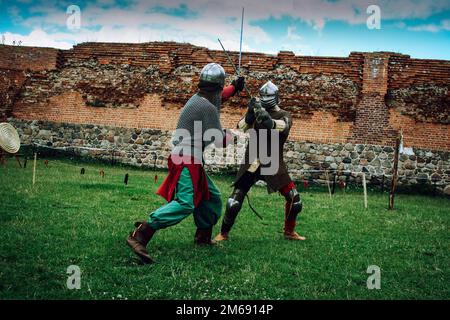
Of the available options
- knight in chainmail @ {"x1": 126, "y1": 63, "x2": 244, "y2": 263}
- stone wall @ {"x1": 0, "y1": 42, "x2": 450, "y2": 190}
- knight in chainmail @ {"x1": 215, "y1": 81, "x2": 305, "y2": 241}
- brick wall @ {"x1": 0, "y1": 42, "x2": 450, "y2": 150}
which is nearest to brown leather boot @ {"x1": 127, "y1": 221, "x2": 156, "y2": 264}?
knight in chainmail @ {"x1": 126, "y1": 63, "x2": 244, "y2": 263}

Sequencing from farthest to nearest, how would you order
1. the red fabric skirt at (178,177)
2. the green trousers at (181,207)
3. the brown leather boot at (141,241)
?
the red fabric skirt at (178,177)
the green trousers at (181,207)
the brown leather boot at (141,241)

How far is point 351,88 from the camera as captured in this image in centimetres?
1344

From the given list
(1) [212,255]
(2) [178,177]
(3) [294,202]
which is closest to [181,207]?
(2) [178,177]

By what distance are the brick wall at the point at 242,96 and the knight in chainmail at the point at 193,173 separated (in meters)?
9.28

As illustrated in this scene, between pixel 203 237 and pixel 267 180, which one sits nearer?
pixel 203 237

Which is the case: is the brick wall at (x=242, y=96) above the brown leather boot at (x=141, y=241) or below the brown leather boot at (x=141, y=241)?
above

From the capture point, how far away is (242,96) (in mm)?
14211

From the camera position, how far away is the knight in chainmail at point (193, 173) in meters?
4.09

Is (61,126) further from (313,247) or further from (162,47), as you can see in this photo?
(313,247)

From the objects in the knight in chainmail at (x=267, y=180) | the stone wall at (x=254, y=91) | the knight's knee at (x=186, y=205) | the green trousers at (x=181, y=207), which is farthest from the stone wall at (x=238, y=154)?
the knight's knee at (x=186, y=205)

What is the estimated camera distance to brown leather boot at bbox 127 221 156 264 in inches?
156

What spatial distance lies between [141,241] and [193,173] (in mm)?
841

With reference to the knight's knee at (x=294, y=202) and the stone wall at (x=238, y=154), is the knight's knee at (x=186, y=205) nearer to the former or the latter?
the knight's knee at (x=294, y=202)

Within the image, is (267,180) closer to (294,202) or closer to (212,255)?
(294,202)
